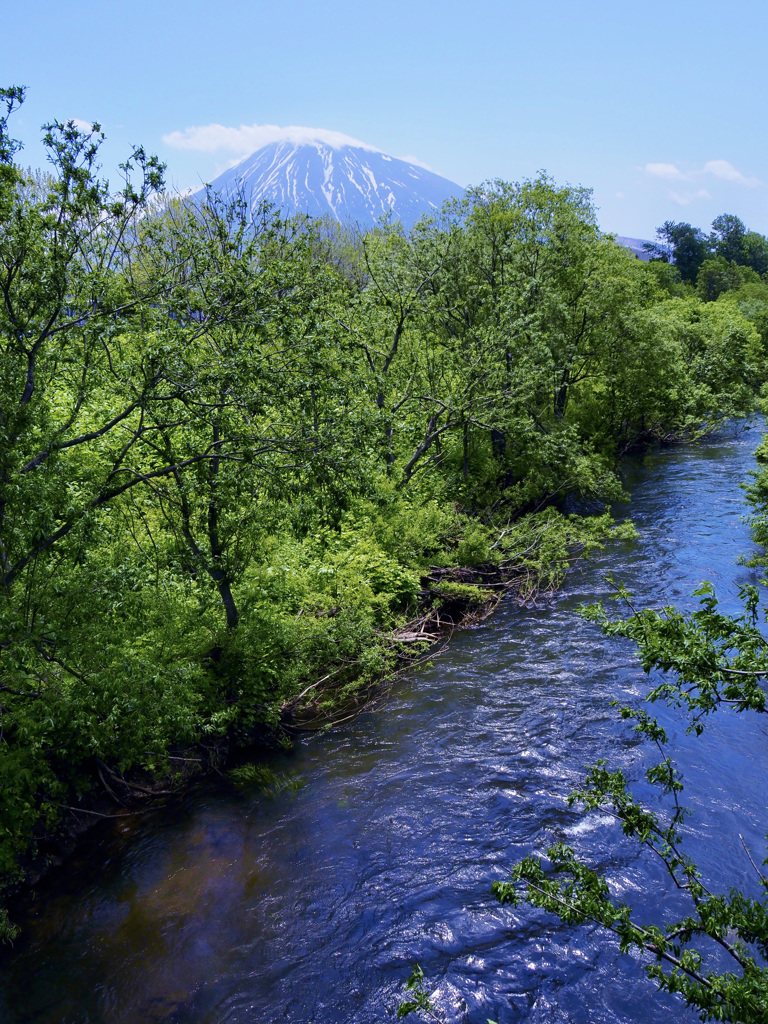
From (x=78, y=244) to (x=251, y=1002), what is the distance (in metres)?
8.52

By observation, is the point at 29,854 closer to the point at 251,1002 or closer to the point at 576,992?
the point at 251,1002

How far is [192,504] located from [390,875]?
5.93 meters

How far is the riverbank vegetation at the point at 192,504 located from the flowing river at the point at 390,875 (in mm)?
1075

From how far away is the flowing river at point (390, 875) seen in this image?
662cm

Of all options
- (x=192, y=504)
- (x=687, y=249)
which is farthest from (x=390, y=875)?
(x=687, y=249)

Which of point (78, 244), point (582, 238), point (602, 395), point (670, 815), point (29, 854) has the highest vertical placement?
point (582, 238)

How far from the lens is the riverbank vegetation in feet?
25.5

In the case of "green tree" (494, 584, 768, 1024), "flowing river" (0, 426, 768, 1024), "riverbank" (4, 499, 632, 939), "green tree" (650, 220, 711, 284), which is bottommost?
"flowing river" (0, 426, 768, 1024)

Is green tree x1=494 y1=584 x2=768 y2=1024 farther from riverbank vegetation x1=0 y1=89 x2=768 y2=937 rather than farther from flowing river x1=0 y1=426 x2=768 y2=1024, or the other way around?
riverbank vegetation x1=0 y1=89 x2=768 y2=937

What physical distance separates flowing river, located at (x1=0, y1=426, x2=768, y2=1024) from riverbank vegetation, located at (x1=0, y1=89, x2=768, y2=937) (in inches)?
42.3

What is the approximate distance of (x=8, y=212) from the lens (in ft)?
23.2

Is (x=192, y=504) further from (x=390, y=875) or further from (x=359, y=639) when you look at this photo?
(x=390, y=875)

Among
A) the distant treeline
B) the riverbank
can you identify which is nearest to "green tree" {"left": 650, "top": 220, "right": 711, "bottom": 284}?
the distant treeline

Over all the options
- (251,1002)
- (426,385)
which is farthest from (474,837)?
(426,385)
